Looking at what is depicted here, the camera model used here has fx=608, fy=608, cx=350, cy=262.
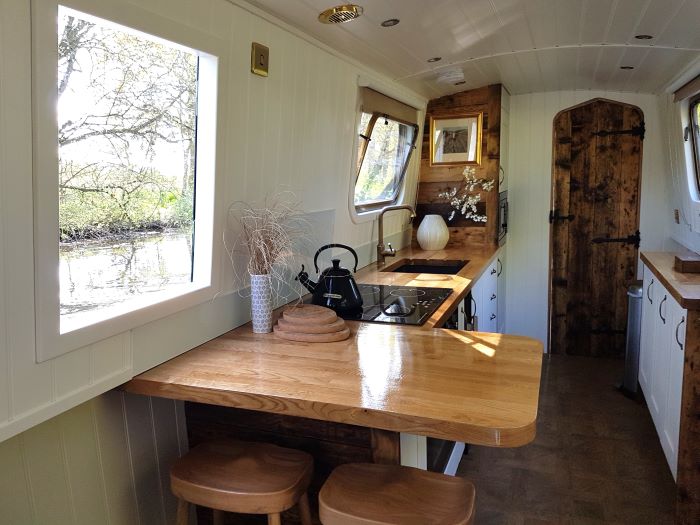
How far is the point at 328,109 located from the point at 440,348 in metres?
1.37

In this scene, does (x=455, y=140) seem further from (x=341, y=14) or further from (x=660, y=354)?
(x=341, y=14)

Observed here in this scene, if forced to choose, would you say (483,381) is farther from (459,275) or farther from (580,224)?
(580,224)

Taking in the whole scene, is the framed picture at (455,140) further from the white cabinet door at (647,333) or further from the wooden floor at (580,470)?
the wooden floor at (580,470)

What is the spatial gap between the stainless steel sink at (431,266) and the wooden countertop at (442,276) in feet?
0.11

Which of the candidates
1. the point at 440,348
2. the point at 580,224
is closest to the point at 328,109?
the point at 440,348

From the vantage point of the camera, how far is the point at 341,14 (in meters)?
2.13

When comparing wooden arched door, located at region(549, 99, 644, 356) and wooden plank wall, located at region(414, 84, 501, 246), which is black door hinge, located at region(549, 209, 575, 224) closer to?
wooden arched door, located at region(549, 99, 644, 356)

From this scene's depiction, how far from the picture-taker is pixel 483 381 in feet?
5.25

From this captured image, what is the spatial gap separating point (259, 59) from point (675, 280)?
2.07 m

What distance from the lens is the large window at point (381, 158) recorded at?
11.4 feet

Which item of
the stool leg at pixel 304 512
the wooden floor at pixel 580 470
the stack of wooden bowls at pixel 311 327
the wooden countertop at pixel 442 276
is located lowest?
the wooden floor at pixel 580 470

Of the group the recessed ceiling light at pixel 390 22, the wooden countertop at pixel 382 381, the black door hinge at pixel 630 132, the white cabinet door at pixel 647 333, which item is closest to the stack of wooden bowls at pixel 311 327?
the wooden countertop at pixel 382 381

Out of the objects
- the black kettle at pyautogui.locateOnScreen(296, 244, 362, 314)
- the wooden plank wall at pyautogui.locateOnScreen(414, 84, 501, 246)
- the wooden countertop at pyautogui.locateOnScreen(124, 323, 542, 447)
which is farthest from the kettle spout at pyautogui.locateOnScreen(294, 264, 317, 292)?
the wooden plank wall at pyautogui.locateOnScreen(414, 84, 501, 246)

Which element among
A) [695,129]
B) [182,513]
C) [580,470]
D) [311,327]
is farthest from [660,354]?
[182,513]
